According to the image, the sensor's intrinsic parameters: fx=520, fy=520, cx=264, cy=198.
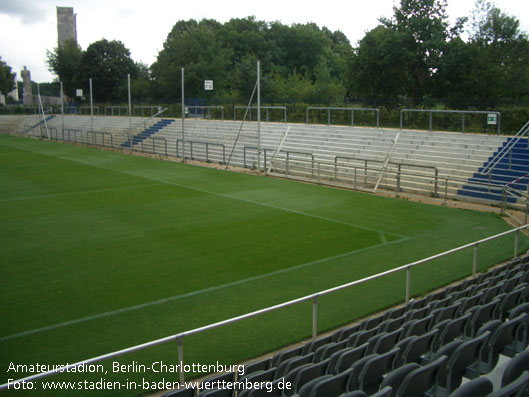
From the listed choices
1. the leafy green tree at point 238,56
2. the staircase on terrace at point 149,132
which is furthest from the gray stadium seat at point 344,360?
the leafy green tree at point 238,56

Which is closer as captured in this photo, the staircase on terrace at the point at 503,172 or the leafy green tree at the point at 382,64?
the staircase on terrace at the point at 503,172

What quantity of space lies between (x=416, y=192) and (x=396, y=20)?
70.4ft

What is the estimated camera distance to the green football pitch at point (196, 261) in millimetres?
7719

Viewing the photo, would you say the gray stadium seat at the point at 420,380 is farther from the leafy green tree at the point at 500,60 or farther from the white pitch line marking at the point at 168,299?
the leafy green tree at the point at 500,60

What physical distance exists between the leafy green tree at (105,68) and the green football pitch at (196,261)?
1997 inches

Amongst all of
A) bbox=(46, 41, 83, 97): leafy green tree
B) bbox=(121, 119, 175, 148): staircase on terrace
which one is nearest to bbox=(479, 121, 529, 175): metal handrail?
bbox=(121, 119, 175, 148): staircase on terrace

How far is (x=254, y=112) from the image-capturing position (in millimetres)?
34344

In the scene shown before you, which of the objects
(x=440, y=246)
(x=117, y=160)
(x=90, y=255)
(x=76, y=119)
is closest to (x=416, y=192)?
(x=440, y=246)

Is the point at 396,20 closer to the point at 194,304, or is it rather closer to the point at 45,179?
the point at 45,179

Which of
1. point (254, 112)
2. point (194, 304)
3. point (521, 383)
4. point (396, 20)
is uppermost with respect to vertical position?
point (396, 20)

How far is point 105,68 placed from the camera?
6806 centimetres

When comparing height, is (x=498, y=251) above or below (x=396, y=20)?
below

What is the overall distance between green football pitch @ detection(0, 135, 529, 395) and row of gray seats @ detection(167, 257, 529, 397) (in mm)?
1729

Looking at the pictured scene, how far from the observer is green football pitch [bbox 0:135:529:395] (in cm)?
772
